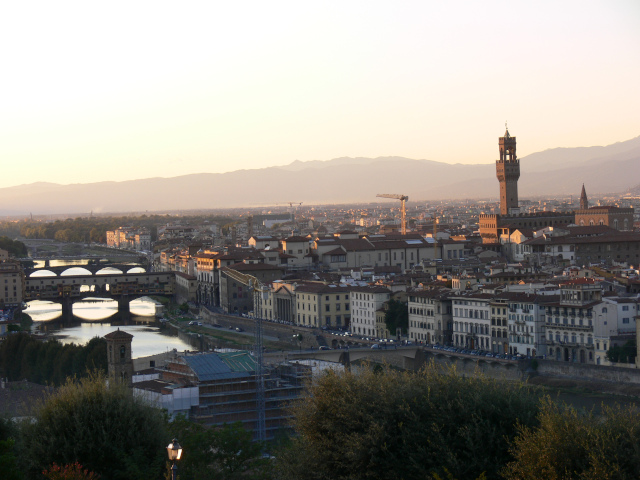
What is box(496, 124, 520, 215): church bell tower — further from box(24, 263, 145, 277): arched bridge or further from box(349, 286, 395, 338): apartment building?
box(349, 286, 395, 338): apartment building

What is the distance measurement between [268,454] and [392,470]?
5.57 m

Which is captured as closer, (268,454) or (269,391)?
(268,454)

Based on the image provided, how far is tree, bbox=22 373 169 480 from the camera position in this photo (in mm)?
12836

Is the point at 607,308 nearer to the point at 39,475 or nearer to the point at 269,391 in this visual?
the point at 269,391

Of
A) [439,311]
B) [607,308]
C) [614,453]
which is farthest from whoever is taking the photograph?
[439,311]

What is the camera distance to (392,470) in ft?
38.4

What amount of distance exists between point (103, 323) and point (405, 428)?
32706 millimetres

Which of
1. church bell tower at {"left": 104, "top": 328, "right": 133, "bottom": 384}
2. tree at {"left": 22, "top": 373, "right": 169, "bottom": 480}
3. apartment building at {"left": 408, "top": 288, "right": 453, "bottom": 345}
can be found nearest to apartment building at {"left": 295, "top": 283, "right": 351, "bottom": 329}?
apartment building at {"left": 408, "top": 288, "right": 453, "bottom": 345}

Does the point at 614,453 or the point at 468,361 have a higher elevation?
the point at 614,453

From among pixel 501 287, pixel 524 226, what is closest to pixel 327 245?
pixel 524 226

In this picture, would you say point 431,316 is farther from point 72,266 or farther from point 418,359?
point 72,266

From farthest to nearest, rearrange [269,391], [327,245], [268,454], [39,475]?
[327,245]
[269,391]
[268,454]
[39,475]

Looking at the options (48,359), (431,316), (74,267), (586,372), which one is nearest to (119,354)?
(48,359)

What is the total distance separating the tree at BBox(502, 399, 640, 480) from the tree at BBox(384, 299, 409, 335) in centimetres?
2204
